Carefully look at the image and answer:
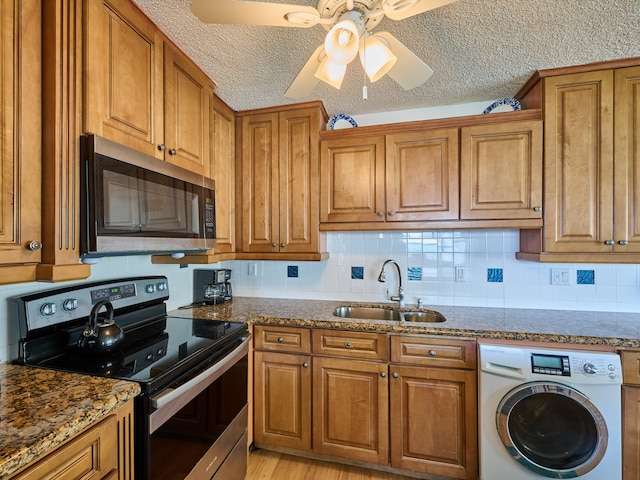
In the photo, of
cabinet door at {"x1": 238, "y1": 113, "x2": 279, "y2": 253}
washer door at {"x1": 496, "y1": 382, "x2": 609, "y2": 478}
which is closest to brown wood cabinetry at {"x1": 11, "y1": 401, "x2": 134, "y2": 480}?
cabinet door at {"x1": 238, "y1": 113, "x2": 279, "y2": 253}

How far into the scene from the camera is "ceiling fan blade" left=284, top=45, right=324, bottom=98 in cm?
115

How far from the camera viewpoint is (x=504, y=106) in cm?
195

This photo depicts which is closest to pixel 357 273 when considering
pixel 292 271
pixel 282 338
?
pixel 292 271

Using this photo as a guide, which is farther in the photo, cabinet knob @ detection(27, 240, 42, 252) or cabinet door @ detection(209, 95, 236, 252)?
cabinet door @ detection(209, 95, 236, 252)

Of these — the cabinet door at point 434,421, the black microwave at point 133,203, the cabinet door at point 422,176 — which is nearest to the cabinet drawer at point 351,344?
the cabinet door at point 434,421

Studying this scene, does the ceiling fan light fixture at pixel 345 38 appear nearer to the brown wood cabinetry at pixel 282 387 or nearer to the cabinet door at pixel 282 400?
the brown wood cabinetry at pixel 282 387

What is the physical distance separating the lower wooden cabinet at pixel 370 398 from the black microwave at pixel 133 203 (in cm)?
84

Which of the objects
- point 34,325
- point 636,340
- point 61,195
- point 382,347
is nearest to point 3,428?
point 34,325

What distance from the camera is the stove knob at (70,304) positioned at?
1.22m

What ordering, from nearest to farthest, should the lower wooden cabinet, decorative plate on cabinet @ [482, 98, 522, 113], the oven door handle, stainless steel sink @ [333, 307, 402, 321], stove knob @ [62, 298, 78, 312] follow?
the oven door handle, stove knob @ [62, 298, 78, 312], the lower wooden cabinet, decorative plate on cabinet @ [482, 98, 522, 113], stainless steel sink @ [333, 307, 402, 321]

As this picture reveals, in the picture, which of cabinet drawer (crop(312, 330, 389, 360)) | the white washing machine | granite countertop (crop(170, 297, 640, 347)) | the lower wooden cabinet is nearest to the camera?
the white washing machine

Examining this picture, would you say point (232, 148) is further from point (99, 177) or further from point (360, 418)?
point (360, 418)

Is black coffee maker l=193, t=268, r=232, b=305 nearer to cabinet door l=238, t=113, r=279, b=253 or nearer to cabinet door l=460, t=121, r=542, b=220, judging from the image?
cabinet door l=238, t=113, r=279, b=253

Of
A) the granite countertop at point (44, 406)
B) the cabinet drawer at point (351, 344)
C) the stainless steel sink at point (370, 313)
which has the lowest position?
the cabinet drawer at point (351, 344)
